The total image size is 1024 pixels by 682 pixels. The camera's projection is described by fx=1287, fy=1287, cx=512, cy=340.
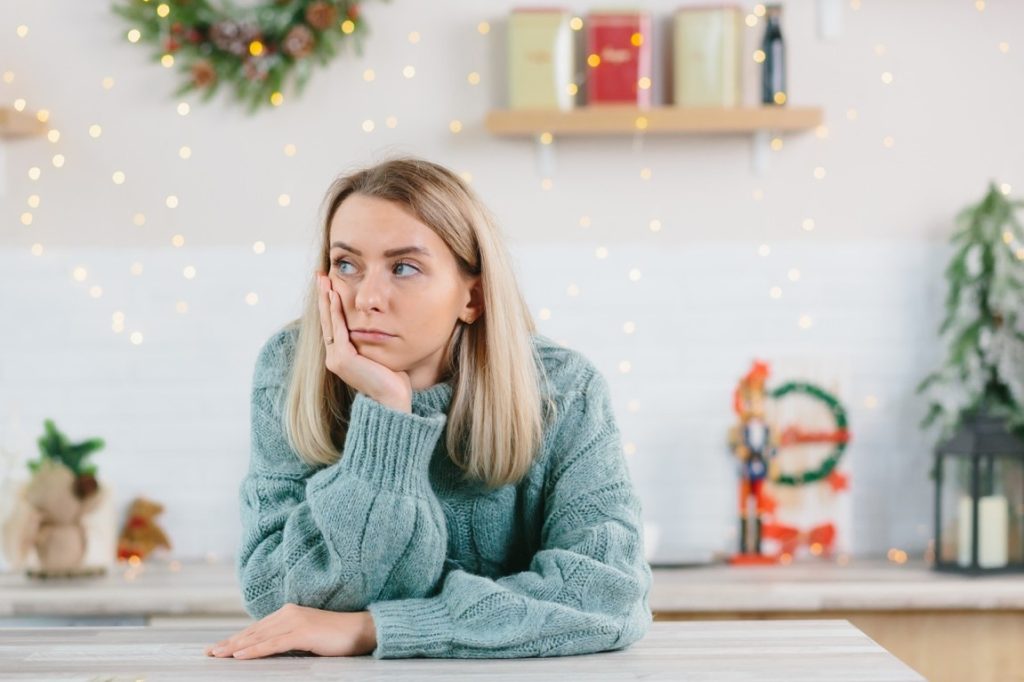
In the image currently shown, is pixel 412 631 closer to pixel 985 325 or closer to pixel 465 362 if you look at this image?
pixel 465 362

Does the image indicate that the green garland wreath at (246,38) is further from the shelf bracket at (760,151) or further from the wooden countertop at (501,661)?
the wooden countertop at (501,661)

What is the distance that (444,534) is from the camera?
166 centimetres

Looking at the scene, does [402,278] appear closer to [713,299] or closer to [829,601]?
[829,601]

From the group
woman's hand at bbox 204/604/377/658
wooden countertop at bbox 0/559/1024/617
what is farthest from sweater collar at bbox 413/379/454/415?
wooden countertop at bbox 0/559/1024/617

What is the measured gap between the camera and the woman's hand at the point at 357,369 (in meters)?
1.63

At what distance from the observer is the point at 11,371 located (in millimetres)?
3178

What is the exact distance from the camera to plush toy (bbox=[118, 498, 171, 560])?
3.09 m

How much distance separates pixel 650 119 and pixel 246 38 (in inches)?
38.9

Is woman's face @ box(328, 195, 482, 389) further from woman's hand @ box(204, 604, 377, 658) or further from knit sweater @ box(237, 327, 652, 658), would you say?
woman's hand @ box(204, 604, 377, 658)

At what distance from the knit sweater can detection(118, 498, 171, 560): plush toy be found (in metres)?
1.44

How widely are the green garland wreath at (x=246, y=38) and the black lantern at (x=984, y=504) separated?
170 cm

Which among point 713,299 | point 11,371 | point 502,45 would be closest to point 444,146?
point 502,45

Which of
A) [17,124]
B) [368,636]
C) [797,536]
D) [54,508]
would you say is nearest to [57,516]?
[54,508]

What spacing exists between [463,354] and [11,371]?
1.85 m
